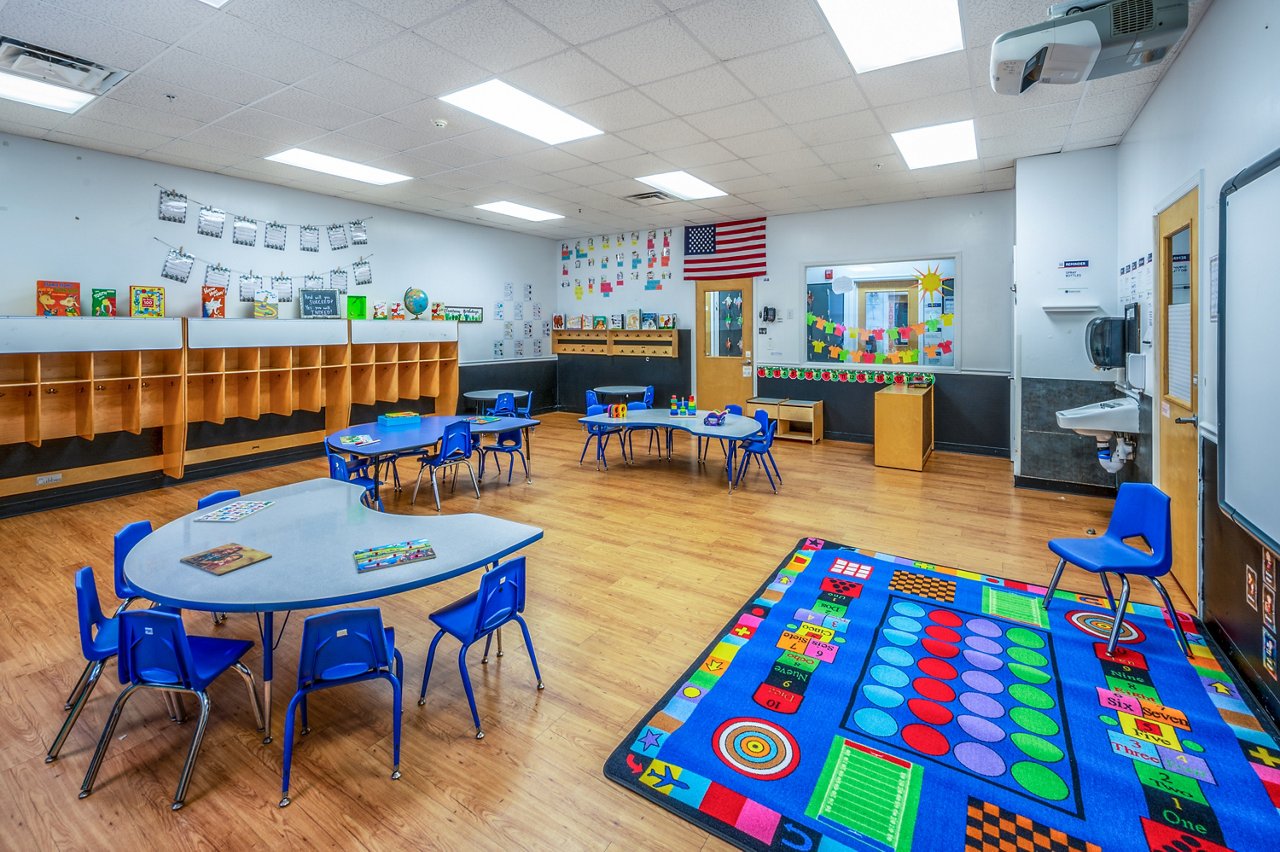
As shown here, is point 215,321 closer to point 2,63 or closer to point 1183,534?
point 2,63

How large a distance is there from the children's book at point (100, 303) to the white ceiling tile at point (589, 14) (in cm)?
531

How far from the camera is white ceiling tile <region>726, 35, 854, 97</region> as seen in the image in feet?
12.9

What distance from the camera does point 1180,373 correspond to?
12.4 ft

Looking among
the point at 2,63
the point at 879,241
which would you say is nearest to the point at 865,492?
the point at 879,241

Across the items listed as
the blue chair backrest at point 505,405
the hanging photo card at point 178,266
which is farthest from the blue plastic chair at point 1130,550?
the hanging photo card at point 178,266

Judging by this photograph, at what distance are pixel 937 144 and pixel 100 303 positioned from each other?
826 cm

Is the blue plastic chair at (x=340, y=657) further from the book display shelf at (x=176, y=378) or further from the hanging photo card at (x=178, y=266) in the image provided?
the hanging photo card at (x=178, y=266)

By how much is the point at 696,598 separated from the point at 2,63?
5.71 m

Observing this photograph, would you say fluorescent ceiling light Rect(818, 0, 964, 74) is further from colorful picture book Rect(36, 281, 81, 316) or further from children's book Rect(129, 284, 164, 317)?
colorful picture book Rect(36, 281, 81, 316)

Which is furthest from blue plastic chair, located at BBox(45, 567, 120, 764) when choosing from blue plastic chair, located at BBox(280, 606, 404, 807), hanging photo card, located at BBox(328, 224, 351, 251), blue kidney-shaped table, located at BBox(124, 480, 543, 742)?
hanging photo card, located at BBox(328, 224, 351, 251)

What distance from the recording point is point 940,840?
1.96 m

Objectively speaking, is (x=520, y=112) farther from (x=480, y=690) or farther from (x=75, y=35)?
(x=480, y=690)

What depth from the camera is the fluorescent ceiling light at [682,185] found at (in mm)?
7155

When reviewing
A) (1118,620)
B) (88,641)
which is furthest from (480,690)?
(1118,620)
